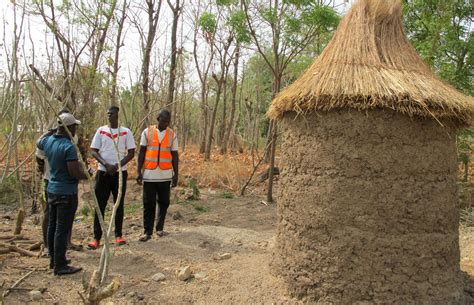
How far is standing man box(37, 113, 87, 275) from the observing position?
407 centimetres

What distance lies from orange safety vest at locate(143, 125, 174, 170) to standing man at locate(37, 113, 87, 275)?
124cm

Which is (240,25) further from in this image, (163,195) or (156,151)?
(163,195)

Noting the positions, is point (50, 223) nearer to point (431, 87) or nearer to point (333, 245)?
point (333, 245)

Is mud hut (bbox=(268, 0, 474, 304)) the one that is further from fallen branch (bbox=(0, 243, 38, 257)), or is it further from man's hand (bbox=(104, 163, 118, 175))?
fallen branch (bbox=(0, 243, 38, 257))

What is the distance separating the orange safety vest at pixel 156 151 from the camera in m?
5.33

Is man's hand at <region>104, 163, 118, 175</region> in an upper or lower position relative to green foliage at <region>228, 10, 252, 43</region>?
lower

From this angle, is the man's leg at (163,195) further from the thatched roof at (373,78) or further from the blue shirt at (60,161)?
the thatched roof at (373,78)

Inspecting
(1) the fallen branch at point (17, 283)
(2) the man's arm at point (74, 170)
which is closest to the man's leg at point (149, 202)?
(2) the man's arm at point (74, 170)

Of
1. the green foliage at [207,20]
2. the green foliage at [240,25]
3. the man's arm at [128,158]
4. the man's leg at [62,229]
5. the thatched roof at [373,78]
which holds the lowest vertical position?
the man's leg at [62,229]

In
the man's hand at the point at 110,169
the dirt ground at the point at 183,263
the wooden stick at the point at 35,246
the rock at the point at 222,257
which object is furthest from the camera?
the wooden stick at the point at 35,246

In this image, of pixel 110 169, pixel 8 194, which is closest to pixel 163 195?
pixel 110 169

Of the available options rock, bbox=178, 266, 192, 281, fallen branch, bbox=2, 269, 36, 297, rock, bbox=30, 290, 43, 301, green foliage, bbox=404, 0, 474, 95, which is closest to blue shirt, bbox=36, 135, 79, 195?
fallen branch, bbox=2, 269, 36, 297

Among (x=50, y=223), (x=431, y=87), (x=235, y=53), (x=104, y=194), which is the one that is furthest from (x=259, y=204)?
(x=235, y=53)

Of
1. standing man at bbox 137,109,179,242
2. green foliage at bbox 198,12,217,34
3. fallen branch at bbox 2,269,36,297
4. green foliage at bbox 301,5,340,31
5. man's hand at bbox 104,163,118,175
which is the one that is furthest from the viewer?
green foliage at bbox 198,12,217,34
